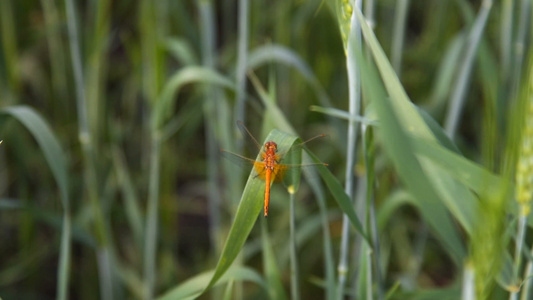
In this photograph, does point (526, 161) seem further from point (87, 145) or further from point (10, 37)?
point (10, 37)

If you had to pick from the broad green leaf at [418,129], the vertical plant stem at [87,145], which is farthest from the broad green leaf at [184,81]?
the broad green leaf at [418,129]

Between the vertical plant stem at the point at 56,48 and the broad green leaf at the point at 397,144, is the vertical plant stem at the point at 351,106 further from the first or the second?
the vertical plant stem at the point at 56,48

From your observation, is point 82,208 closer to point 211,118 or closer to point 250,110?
point 211,118

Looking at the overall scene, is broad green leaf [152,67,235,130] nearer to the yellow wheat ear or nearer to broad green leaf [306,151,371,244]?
broad green leaf [306,151,371,244]

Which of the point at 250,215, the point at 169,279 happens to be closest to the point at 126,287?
the point at 169,279

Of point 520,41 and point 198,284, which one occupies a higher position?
point 520,41

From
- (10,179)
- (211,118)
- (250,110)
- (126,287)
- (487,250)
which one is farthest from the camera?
(250,110)

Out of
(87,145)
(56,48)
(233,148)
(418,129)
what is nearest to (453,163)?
(418,129)

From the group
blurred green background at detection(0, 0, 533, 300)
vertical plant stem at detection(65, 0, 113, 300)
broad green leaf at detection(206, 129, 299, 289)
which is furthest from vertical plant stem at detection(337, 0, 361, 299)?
vertical plant stem at detection(65, 0, 113, 300)
